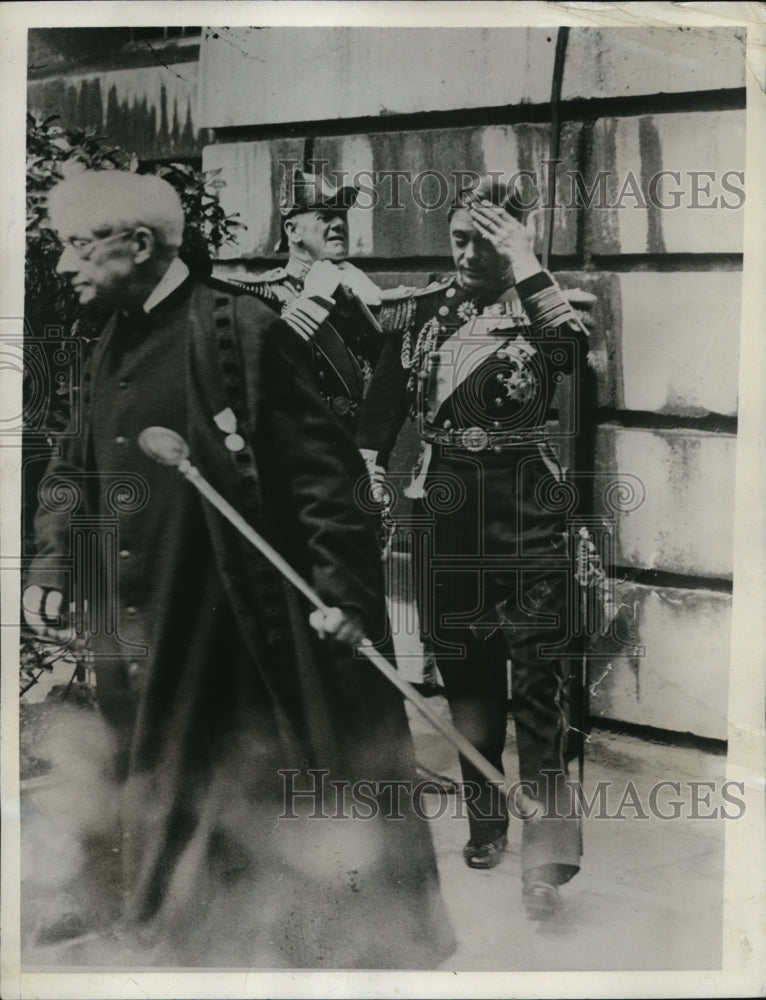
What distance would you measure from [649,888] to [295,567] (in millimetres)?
1352

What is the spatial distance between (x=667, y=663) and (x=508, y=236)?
1.27 metres

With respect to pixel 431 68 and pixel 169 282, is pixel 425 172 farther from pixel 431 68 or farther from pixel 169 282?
pixel 169 282

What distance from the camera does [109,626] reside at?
273cm

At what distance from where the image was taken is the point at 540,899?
272 centimetres

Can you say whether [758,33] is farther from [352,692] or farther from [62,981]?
[62,981]

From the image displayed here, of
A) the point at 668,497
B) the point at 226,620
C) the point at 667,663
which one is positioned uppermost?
the point at 668,497

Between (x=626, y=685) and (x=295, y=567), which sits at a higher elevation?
(x=295, y=567)

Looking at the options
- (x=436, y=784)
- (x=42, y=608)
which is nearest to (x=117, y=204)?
(x=42, y=608)

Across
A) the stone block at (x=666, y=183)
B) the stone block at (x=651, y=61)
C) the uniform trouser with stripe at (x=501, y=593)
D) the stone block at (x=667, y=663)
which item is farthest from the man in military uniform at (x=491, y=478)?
the stone block at (x=651, y=61)

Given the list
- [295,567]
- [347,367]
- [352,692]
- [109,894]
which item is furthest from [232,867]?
[347,367]

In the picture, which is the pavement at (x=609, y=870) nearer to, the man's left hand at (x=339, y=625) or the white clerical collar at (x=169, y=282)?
the man's left hand at (x=339, y=625)

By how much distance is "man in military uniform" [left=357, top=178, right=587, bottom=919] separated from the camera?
268 centimetres

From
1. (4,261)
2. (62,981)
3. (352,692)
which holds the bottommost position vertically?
(62,981)

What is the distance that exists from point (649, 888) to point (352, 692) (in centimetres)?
101
